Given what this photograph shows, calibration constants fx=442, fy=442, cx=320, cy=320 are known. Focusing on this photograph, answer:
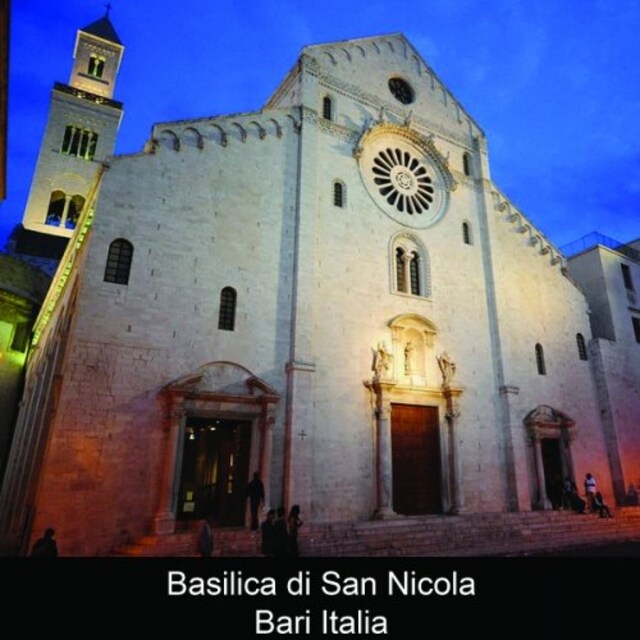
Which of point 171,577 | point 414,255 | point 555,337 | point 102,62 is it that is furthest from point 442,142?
point 102,62

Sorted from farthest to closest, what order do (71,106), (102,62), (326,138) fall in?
(102,62) < (71,106) < (326,138)

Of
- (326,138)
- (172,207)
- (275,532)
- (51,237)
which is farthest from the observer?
(51,237)

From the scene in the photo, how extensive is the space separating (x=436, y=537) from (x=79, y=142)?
38.2 m

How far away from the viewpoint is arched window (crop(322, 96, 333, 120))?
1819 cm

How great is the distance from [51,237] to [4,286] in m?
9.83

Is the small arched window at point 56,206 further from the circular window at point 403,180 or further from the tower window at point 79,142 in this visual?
the circular window at point 403,180

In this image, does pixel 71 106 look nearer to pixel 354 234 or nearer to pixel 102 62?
pixel 102 62

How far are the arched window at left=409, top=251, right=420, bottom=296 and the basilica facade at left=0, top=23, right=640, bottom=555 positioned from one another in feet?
0.30

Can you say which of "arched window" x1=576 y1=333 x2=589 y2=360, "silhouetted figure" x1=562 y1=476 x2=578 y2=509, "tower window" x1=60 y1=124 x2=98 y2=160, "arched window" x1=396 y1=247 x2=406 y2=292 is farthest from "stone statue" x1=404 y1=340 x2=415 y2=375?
"tower window" x1=60 y1=124 x2=98 y2=160

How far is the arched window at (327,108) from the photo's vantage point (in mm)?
18188

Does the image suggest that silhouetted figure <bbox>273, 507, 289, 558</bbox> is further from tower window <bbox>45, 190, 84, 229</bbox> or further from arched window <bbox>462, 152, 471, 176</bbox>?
tower window <bbox>45, 190, 84, 229</bbox>

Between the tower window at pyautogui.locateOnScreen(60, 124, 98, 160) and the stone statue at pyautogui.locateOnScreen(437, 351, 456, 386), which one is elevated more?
the tower window at pyautogui.locateOnScreen(60, 124, 98, 160)

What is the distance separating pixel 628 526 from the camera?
1619 centimetres

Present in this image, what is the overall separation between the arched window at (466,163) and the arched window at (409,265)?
5.87m
